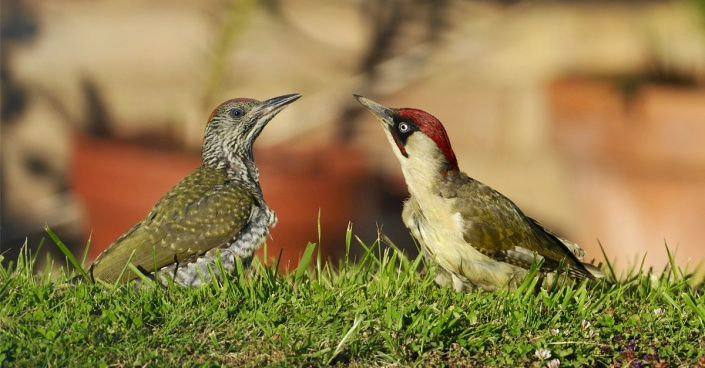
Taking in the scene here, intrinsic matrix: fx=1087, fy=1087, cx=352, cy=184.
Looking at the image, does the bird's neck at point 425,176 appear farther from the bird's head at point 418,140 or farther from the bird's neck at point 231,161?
the bird's neck at point 231,161

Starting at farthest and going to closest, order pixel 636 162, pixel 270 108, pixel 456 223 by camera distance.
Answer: pixel 636 162 → pixel 270 108 → pixel 456 223

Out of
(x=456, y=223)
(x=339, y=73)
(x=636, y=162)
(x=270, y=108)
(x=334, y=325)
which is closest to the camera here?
(x=334, y=325)

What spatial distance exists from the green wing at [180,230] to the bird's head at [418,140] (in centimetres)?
79

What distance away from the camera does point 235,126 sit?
5.90 meters

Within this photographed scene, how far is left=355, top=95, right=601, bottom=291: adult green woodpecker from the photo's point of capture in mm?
5195

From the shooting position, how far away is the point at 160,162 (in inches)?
318

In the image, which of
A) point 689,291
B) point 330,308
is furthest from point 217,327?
point 689,291

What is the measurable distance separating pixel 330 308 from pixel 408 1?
19.2 feet

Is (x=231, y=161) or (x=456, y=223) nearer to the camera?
(x=456, y=223)

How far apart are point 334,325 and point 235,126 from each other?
6.23 feet

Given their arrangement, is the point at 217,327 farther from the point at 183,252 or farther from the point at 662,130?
the point at 662,130

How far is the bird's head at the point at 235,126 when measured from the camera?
231 inches

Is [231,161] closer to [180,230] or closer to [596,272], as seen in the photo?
[180,230]

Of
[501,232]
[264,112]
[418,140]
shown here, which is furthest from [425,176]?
[264,112]
